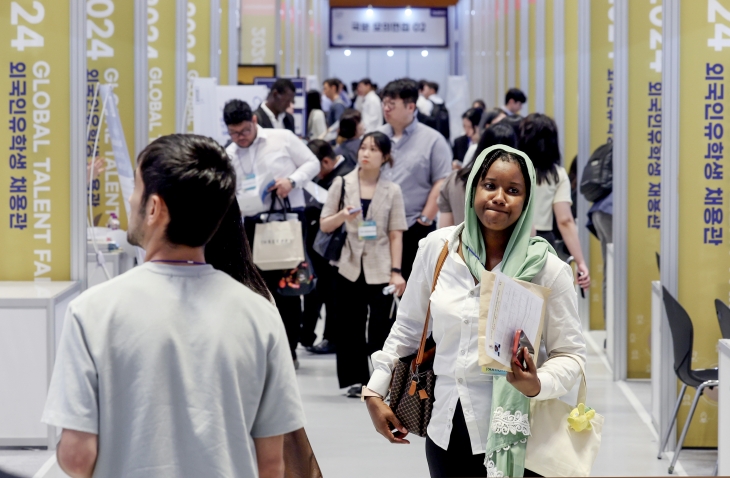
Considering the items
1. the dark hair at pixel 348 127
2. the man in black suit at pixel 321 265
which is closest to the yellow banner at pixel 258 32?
the dark hair at pixel 348 127

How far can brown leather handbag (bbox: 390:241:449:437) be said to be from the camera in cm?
275

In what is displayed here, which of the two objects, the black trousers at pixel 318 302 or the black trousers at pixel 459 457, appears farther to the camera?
the black trousers at pixel 318 302

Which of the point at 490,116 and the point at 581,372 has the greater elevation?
the point at 490,116

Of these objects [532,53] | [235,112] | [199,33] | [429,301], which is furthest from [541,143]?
[532,53]

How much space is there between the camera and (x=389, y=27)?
37656mm

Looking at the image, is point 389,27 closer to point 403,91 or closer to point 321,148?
point 321,148

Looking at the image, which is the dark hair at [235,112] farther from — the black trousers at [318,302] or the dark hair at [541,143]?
the dark hair at [541,143]

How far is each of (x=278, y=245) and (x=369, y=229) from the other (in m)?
0.55

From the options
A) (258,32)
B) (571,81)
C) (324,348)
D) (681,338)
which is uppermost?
(258,32)

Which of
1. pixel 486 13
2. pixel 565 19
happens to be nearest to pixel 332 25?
pixel 486 13

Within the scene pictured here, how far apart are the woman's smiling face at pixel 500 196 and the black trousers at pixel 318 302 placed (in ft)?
14.7

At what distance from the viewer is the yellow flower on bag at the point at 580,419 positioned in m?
2.58

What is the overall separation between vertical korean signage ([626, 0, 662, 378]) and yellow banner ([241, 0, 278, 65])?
41.2ft

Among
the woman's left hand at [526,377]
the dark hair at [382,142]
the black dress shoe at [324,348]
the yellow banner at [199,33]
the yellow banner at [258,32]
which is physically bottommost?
the black dress shoe at [324,348]
